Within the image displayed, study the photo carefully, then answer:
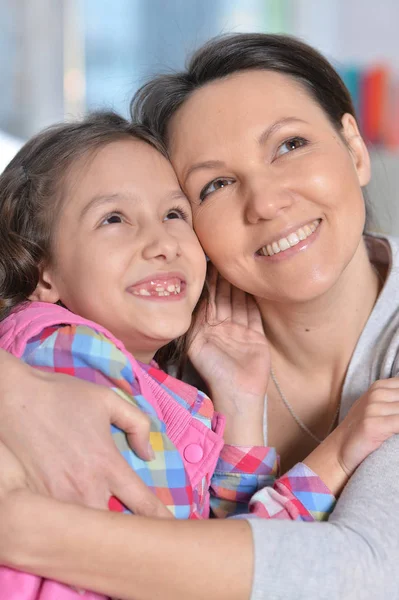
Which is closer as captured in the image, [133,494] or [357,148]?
[133,494]


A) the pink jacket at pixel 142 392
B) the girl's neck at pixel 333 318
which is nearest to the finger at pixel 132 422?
the pink jacket at pixel 142 392

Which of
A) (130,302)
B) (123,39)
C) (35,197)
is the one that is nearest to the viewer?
(130,302)

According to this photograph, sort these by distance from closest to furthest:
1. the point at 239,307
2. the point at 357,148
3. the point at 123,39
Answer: the point at 357,148 → the point at 239,307 → the point at 123,39

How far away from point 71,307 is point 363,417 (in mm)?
589

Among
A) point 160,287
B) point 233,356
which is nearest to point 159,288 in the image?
point 160,287

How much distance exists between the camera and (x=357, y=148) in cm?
188

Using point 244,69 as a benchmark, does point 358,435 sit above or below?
below

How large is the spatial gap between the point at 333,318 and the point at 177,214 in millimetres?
423

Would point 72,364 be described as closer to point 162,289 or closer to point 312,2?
point 162,289

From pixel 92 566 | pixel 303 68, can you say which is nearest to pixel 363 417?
pixel 92 566

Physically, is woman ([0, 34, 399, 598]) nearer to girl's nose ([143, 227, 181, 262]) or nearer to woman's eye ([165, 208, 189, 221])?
woman's eye ([165, 208, 189, 221])

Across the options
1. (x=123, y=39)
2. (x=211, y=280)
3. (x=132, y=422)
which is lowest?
(x=123, y=39)

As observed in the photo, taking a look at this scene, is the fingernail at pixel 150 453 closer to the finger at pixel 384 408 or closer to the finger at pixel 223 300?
the finger at pixel 384 408

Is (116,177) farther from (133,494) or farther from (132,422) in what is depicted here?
(133,494)
